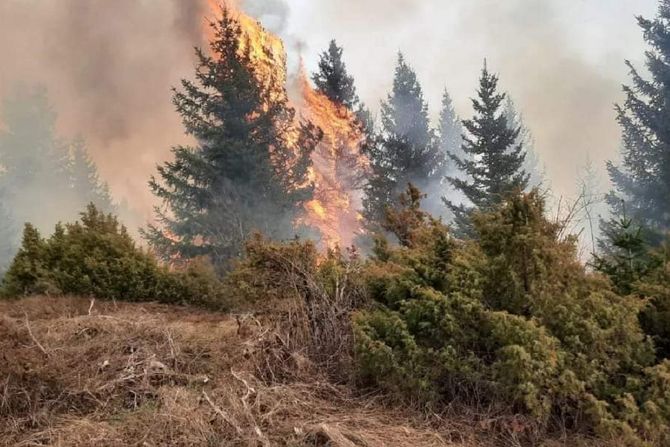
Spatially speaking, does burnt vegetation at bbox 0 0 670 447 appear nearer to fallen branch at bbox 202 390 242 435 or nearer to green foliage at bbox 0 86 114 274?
fallen branch at bbox 202 390 242 435

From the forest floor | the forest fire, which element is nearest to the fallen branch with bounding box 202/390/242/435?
the forest floor

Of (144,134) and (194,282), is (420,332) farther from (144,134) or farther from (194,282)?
(144,134)

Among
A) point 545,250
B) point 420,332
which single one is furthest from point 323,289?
point 545,250

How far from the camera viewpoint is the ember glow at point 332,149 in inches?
1051

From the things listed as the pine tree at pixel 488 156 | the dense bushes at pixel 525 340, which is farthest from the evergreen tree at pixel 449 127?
the dense bushes at pixel 525 340

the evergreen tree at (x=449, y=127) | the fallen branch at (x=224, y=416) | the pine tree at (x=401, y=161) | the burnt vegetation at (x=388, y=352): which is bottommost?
the fallen branch at (x=224, y=416)

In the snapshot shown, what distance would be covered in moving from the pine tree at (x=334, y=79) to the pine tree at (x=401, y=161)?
3.38m

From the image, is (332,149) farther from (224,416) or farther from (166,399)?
(224,416)

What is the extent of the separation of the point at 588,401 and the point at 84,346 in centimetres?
438

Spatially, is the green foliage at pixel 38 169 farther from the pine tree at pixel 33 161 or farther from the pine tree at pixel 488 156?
the pine tree at pixel 488 156

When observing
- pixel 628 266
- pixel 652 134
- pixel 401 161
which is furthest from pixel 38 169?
pixel 628 266

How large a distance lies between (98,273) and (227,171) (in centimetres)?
1097

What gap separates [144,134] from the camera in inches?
1331

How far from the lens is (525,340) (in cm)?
368
